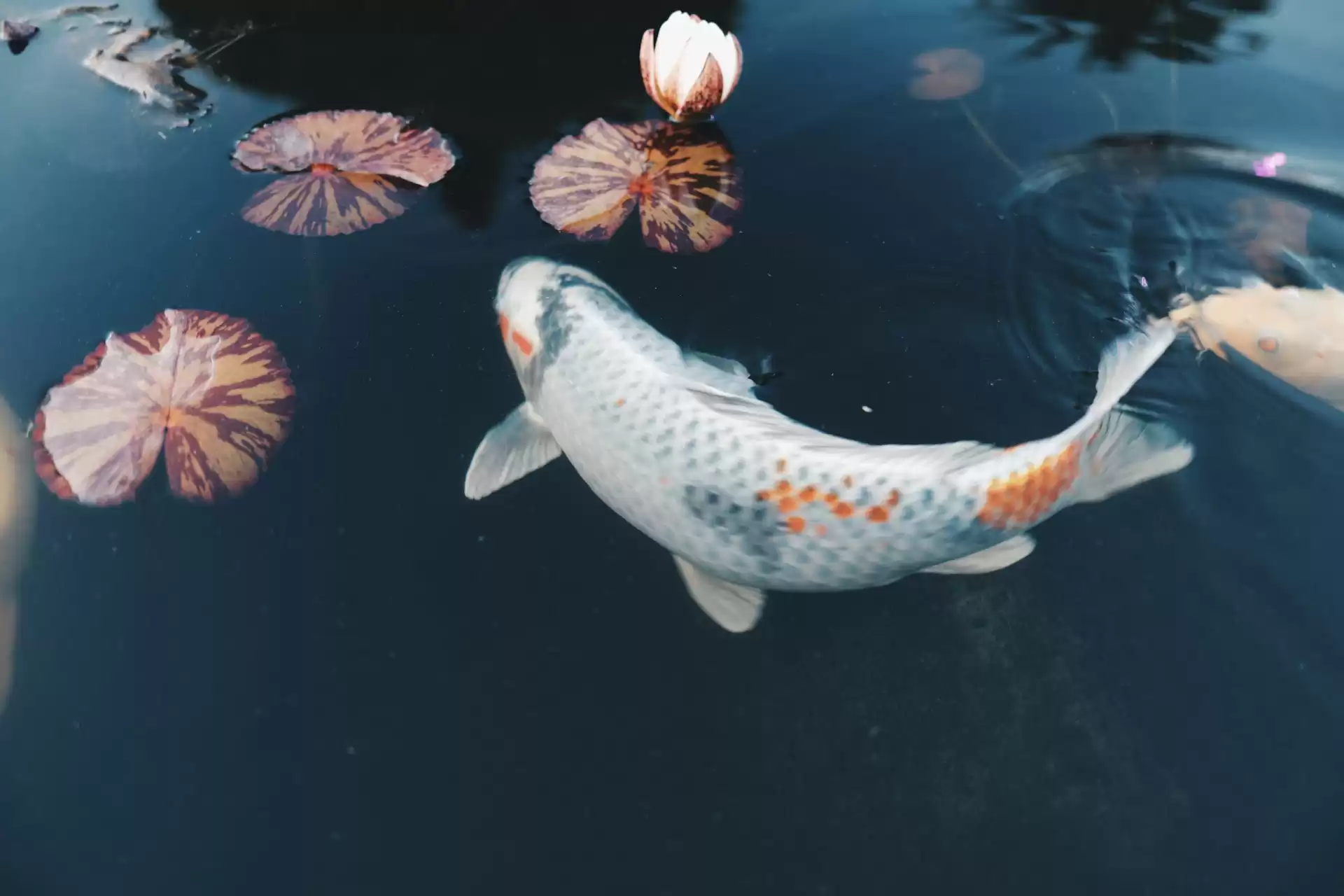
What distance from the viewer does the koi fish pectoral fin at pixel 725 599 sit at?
1.96m

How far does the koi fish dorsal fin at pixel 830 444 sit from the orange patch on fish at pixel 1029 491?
0.07m

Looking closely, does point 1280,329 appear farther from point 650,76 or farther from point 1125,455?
point 650,76

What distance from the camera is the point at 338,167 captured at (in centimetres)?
260

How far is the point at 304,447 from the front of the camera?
2180 mm

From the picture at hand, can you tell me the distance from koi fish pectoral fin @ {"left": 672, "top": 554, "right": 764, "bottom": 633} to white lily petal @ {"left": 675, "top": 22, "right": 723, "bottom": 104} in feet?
4.75

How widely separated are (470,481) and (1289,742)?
1.83m

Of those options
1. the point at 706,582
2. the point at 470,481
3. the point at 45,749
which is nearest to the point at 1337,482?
the point at 706,582

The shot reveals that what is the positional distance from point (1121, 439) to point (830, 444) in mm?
643

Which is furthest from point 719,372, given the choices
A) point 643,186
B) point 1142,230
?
point 1142,230

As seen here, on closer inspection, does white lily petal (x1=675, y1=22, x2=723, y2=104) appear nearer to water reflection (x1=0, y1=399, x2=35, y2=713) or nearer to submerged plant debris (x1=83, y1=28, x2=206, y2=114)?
submerged plant debris (x1=83, y1=28, x2=206, y2=114)

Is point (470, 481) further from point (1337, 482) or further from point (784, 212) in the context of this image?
point (1337, 482)

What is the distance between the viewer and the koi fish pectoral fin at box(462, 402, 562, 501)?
2.12 m

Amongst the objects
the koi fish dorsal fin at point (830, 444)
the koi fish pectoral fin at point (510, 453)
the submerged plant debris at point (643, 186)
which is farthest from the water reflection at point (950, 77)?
the koi fish pectoral fin at point (510, 453)

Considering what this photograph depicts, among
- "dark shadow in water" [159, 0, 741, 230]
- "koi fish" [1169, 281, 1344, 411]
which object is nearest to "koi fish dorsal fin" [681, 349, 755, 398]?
"dark shadow in water" [159, 0, 741, 230]
